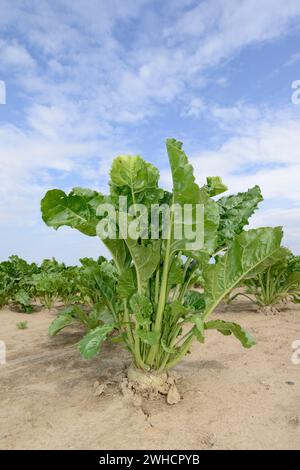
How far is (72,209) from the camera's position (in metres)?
2.66

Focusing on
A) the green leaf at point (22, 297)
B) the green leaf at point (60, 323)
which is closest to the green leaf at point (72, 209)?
the green leaf at point (60, 323)

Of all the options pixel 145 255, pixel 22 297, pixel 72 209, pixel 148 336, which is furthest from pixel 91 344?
pixel 22 297

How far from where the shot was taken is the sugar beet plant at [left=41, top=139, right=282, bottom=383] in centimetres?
244

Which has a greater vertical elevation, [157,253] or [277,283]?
[157,253]

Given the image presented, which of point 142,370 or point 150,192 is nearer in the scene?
point 150,192

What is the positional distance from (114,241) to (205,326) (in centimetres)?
→ 93

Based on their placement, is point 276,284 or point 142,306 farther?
point 276,284

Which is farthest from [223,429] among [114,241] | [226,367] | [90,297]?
[90,297]

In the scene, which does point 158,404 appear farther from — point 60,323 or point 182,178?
point 182,178

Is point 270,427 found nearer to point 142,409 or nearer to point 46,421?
point 142,409

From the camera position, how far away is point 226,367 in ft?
11.6

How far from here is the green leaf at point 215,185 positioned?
3.07m

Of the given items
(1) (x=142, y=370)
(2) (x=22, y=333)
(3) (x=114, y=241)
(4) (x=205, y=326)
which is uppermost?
(3) (x=114, y=241)

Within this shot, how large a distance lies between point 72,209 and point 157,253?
2.39 ft
